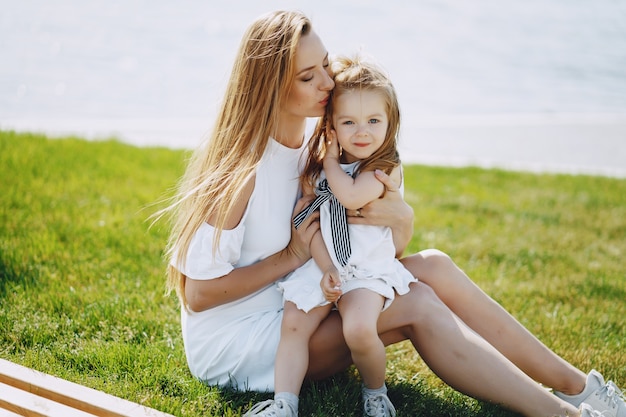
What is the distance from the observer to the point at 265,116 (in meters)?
3.00

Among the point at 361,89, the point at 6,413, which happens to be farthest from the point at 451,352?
the point at 6,413

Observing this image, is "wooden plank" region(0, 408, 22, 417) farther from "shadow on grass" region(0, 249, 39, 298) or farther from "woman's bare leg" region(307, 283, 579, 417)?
"shadow on grass" region(0, 249, 39, 298)

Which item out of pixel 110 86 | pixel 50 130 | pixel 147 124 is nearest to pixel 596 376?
pixel 50 130

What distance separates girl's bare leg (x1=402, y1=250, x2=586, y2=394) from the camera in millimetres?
3082

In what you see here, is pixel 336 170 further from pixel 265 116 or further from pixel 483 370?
pixel 483 370

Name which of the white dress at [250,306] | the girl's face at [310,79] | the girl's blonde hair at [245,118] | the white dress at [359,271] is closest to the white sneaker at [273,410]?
the white dress at [250,306]

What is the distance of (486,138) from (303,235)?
23.2 feet

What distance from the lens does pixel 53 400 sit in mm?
2793

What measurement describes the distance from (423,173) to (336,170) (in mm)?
4361

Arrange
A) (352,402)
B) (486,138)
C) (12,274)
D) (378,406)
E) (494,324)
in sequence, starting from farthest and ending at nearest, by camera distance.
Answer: (486,138) < (12,274) < (494,324) < (352,402) < (378,406)

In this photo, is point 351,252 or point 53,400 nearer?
point 53,400

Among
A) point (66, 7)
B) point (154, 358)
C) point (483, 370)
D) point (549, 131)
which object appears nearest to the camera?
point (483, 370)

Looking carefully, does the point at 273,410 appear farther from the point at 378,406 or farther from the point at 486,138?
the point at 486,138

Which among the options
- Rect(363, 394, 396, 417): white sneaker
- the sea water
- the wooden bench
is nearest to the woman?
Rect(363, 394, 396, 417): white sneaker
